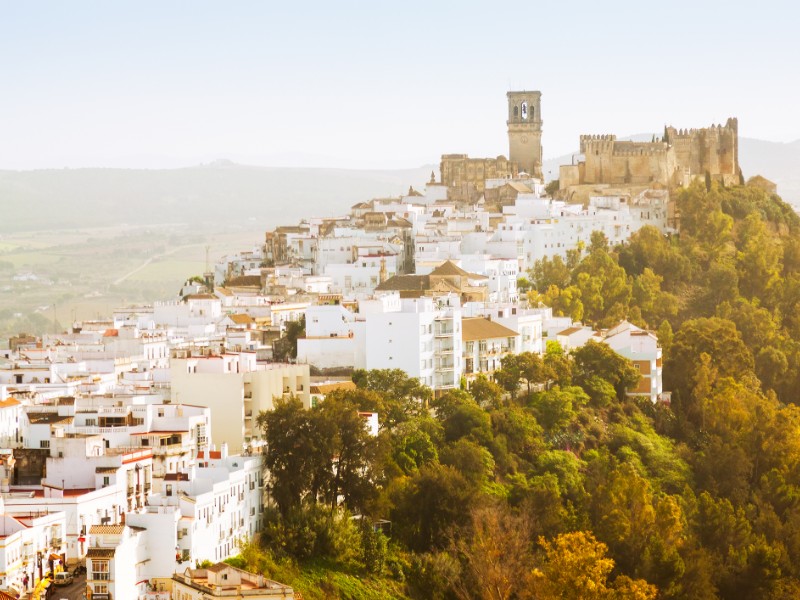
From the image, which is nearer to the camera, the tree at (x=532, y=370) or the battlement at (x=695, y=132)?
the tree at (x=532, y=370)

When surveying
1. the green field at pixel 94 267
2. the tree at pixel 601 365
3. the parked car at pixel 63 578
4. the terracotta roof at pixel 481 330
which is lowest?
the green field at pixel 94 267

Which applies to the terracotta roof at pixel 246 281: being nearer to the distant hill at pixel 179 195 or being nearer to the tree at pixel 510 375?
the tree at pixel 510 375

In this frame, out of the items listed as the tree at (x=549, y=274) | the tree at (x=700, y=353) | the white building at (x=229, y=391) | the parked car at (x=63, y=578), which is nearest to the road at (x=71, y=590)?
the parked car at (x=63, y=578)

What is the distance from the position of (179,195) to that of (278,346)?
135 meters

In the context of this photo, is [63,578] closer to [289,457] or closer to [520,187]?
[289,457]

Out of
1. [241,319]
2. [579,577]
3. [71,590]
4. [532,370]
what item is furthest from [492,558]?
[241,319]

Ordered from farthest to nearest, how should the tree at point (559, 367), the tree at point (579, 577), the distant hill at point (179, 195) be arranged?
the distant hill at point (179, 195)
the tree at point (559, 367)
the tree at point (579, 577)

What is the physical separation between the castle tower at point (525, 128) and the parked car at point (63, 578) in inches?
2457

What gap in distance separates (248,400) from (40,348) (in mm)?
11099

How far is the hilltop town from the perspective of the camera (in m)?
33.3

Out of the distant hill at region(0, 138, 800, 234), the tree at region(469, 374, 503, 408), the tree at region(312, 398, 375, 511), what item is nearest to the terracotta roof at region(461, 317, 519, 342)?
the tree at region(469, 374, 503, 408)

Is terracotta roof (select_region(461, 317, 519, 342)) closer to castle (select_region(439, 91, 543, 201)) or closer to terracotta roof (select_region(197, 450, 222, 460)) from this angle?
terracotta roof (select_region(197, 450, 222, 460))

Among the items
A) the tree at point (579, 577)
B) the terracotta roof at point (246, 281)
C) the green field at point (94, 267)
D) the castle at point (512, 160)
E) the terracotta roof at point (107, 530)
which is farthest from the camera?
the green field at point (94, 267)

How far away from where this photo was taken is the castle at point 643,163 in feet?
273
